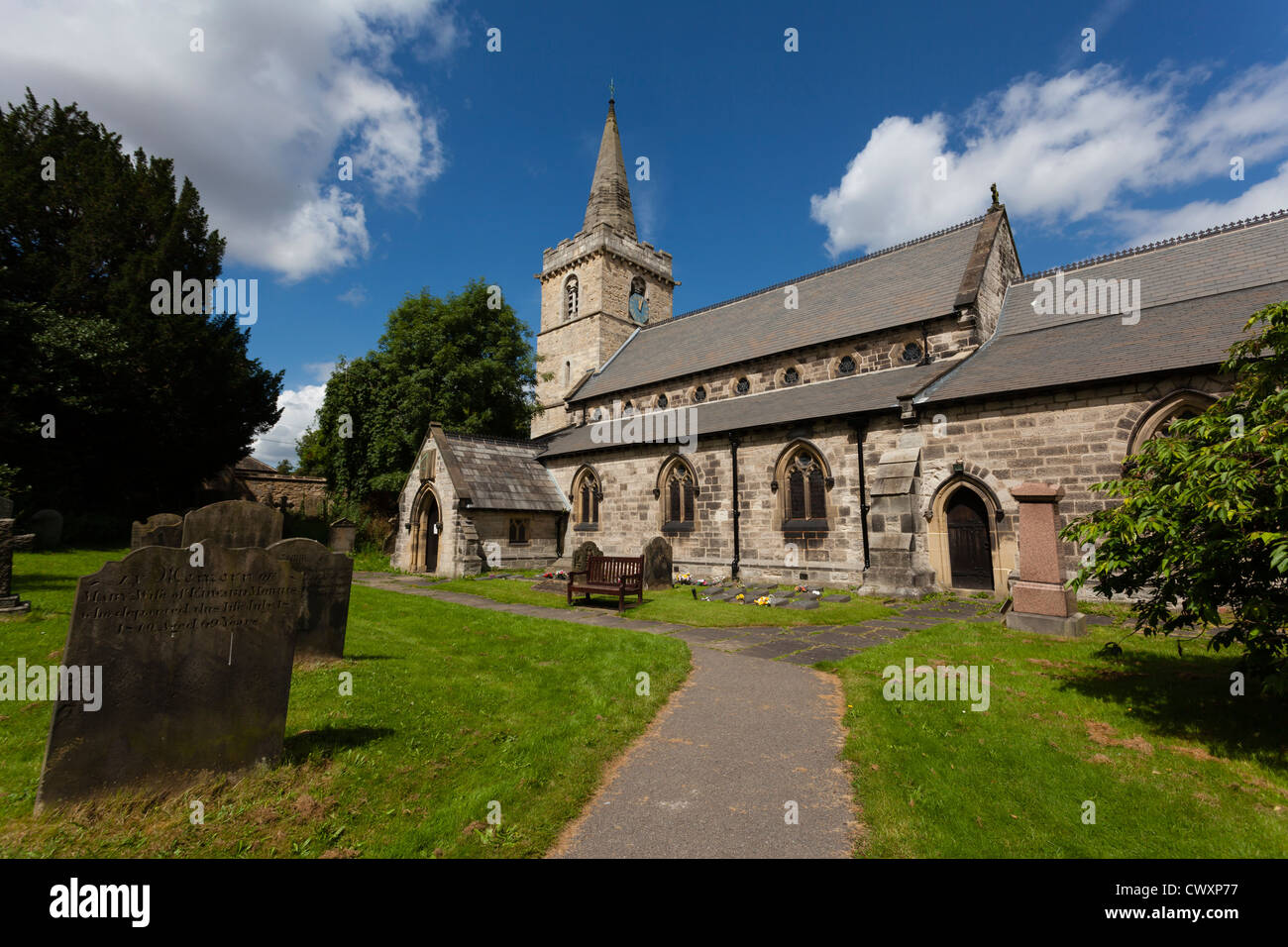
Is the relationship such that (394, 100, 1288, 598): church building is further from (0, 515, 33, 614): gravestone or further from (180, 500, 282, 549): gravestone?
(0, 515, 33, 614): gravestone

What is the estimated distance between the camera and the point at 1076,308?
53.1ft

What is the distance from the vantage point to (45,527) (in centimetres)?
1819

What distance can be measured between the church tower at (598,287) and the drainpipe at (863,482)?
64.9 feet

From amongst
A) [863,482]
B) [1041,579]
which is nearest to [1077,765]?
[1041,579]

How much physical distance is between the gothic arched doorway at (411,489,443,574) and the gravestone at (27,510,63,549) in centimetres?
1109

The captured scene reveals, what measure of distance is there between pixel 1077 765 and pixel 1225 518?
222 centimetres

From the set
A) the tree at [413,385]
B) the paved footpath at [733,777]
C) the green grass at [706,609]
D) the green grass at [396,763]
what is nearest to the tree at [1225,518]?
the paved footpath at [733,777]

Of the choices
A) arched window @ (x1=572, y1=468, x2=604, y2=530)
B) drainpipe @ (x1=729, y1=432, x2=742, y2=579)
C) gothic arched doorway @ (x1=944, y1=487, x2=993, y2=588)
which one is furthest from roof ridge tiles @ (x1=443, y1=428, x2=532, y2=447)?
gothic arched doorway @ (x1=944, y1=487, x2=993, y2=588)

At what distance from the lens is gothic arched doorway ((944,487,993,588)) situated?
45.0ft

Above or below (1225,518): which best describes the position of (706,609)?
below

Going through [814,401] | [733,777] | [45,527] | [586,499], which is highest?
[814,401]

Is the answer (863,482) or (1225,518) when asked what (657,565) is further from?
(1225,518)

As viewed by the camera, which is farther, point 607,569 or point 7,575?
point 607,569
